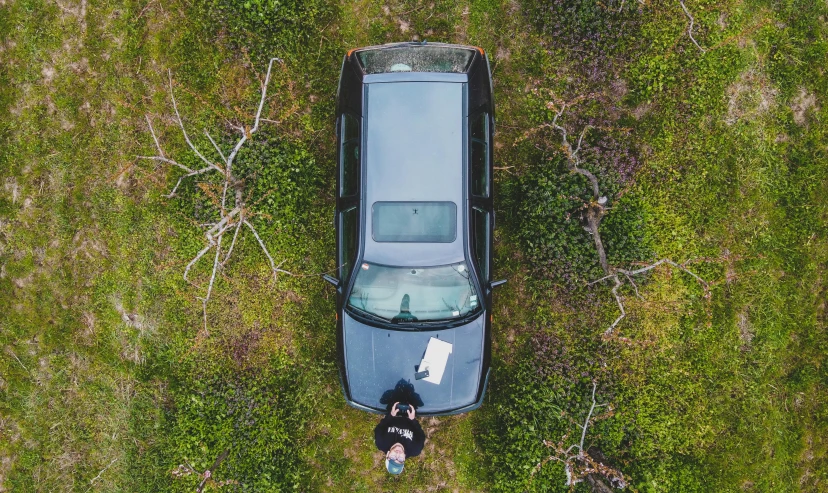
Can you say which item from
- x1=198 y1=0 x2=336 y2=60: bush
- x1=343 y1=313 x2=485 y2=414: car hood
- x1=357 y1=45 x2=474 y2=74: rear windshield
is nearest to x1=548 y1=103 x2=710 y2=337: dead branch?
x1=357 y1=45 x2=474 y2=74: rear windshield

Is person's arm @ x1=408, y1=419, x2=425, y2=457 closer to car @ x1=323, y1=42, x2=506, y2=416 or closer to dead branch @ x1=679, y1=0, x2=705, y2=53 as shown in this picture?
car @ x1=323, y1=42, x2=506, y2=416

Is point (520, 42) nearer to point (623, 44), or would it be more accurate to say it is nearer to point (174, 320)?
point (623, 44)

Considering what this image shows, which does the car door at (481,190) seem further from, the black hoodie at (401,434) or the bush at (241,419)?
the bush at (241,419)

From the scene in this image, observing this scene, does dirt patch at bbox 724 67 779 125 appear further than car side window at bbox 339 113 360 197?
Yes

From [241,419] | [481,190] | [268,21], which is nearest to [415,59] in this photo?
[481,190]

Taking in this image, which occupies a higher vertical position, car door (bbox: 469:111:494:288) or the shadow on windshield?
car door (bbox: 469:111:494:288)

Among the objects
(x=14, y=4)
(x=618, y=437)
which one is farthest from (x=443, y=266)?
(x=14, y=4)

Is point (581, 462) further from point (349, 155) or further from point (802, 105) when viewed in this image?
point (802, 105)
